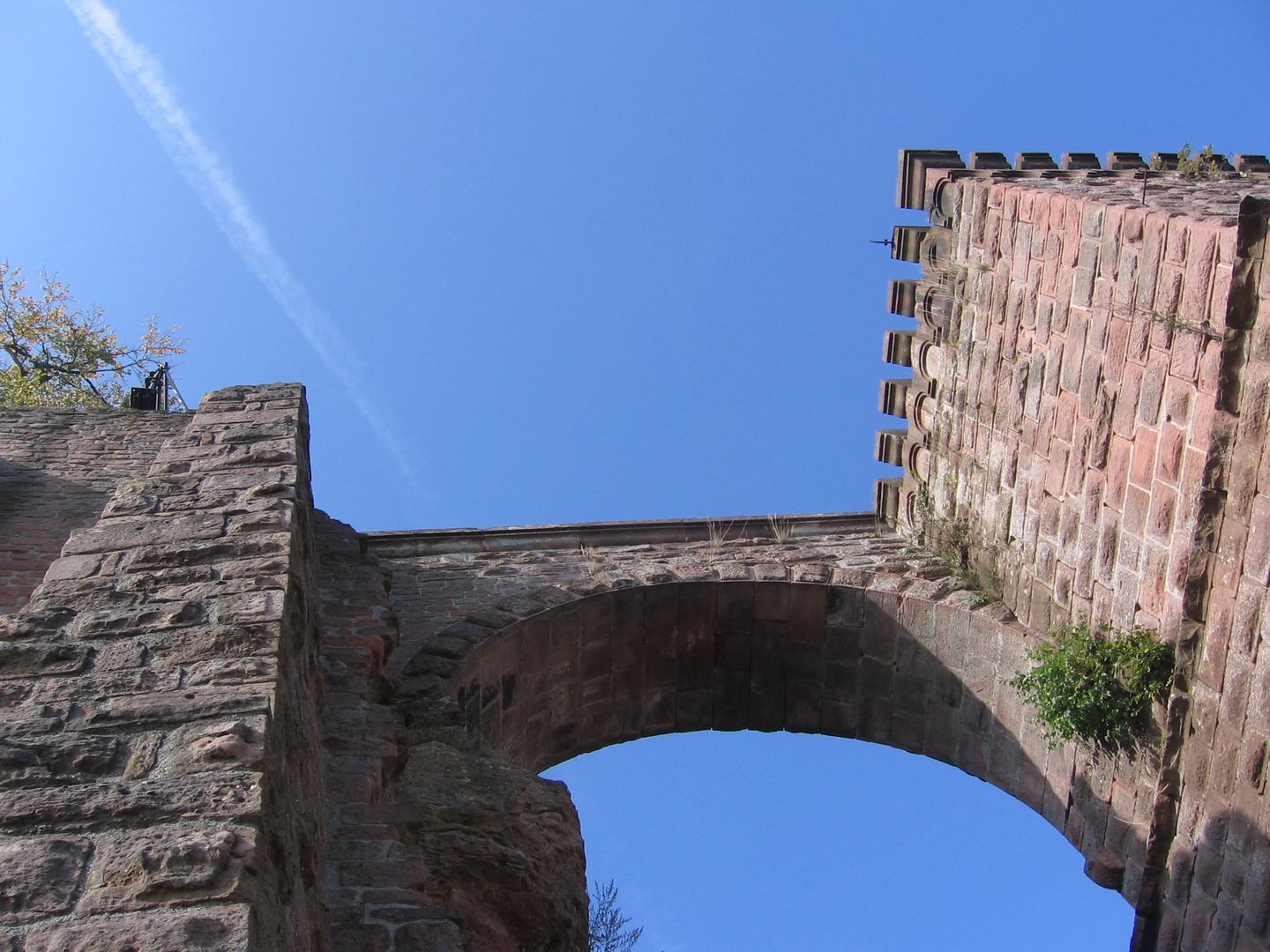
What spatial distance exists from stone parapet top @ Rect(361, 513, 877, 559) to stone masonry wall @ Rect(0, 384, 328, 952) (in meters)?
4.41

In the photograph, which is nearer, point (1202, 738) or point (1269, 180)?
point (1202, 738)

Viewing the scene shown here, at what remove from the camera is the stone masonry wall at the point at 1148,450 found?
219 inches

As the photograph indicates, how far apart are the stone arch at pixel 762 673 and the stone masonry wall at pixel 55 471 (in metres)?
2.73

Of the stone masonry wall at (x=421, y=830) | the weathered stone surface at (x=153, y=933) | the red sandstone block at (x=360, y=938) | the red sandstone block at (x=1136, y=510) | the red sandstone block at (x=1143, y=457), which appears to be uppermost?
the red sandstone block at (x=1143, y=457)

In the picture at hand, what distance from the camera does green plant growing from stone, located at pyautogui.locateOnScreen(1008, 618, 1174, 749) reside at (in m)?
6.29

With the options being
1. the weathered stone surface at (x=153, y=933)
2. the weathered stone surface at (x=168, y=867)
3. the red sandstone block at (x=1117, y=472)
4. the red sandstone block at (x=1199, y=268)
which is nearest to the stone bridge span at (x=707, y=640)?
the red sandstone block at (x=1117, y=472)

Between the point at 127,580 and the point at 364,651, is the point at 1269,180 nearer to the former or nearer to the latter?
the point at 364,651

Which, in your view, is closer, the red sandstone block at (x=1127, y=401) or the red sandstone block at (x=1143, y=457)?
the red sandstone block at (x=1143, y=457)

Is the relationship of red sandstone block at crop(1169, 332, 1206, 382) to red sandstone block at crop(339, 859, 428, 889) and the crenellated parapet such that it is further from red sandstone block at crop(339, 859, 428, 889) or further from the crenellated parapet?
red sandstone block at crop(339, 859, 428, 889)

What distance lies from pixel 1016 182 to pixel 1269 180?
2.28m

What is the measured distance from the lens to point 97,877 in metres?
→ 2.64

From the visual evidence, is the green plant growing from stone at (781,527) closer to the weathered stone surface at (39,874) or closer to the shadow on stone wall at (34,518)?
the shadow on stone wall at (34,518)

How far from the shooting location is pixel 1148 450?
6.51m

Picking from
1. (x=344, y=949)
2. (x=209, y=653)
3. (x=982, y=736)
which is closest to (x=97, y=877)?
(x=209, y=653)
